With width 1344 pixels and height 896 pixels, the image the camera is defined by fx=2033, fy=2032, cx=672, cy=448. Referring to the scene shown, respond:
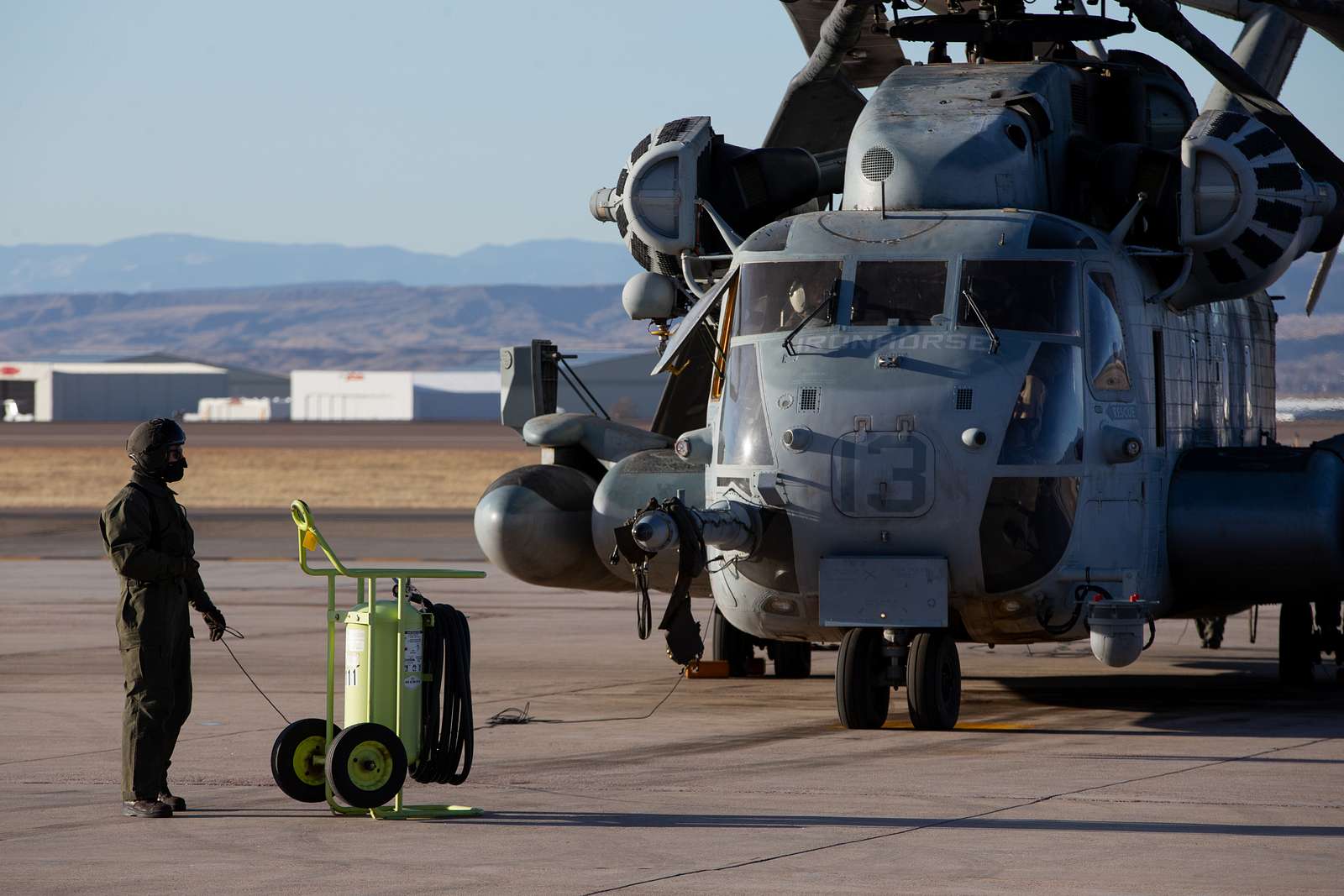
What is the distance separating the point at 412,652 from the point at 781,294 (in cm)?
456

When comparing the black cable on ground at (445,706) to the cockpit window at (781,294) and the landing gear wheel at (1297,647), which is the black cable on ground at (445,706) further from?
the landing gear wheel at (1297,647)

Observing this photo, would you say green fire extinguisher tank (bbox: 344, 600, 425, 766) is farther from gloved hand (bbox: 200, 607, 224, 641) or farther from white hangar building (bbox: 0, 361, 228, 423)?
white hangar building (bbox: 0, 361, 228, 423)

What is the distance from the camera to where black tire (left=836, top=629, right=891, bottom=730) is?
13852 mm

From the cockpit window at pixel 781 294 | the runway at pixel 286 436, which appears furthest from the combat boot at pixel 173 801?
the runway at pixel 286 436

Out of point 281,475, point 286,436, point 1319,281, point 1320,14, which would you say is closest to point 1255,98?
point 1320,14

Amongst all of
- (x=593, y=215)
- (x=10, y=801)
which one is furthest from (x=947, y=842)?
(x=593, y=215)

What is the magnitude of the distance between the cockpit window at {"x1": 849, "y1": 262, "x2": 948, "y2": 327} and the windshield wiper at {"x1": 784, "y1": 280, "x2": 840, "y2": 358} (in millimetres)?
139

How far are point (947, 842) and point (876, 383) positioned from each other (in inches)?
171

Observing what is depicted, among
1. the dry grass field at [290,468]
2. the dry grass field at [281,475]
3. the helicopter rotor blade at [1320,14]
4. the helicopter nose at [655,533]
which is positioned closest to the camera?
the helicopter nose at [655,533]

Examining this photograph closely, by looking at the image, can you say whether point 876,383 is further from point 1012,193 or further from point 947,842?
point 947,842

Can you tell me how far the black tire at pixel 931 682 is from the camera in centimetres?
1367

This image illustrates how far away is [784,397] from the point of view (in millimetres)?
13648

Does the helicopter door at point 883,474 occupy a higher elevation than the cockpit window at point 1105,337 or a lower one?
lower

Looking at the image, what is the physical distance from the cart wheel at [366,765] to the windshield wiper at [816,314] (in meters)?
4.49
